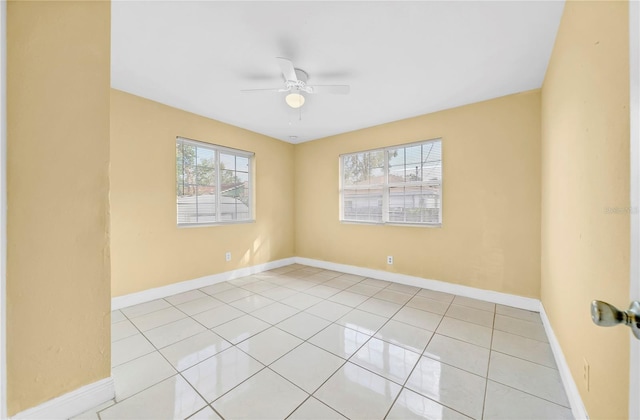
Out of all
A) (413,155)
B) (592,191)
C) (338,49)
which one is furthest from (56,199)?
(413,155)

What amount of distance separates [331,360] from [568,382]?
58.0 inches

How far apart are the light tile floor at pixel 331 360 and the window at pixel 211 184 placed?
121 centimetres

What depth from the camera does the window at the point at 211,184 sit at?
11.1ft

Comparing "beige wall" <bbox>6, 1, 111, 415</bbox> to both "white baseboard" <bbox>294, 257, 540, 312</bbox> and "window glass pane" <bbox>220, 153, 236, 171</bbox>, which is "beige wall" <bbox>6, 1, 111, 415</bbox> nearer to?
"window glass pane" <bbox>220, 153, 236, 171</bbox>

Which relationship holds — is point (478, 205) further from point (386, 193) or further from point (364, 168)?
point (364, 168)

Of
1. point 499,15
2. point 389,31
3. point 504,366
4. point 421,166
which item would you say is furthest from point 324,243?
point 499,15

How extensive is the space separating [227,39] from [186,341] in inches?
98.5

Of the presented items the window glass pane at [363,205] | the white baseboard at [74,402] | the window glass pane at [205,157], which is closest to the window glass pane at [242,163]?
the window glass pane at [205,157]

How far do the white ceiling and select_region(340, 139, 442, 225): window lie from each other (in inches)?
29.6

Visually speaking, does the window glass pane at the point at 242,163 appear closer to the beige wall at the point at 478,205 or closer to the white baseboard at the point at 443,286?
the beige wall at the point at 478,205

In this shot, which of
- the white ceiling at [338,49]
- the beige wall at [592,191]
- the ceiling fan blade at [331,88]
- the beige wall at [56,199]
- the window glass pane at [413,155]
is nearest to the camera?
the beige wall at [592,191]

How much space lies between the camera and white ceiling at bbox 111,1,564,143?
1.67 metres

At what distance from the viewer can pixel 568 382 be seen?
4.91 ft

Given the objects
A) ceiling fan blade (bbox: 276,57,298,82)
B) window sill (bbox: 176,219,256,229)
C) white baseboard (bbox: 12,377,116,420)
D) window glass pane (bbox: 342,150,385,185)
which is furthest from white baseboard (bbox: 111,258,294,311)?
ceiling fan blade (bbox: 276,57,298,82)
